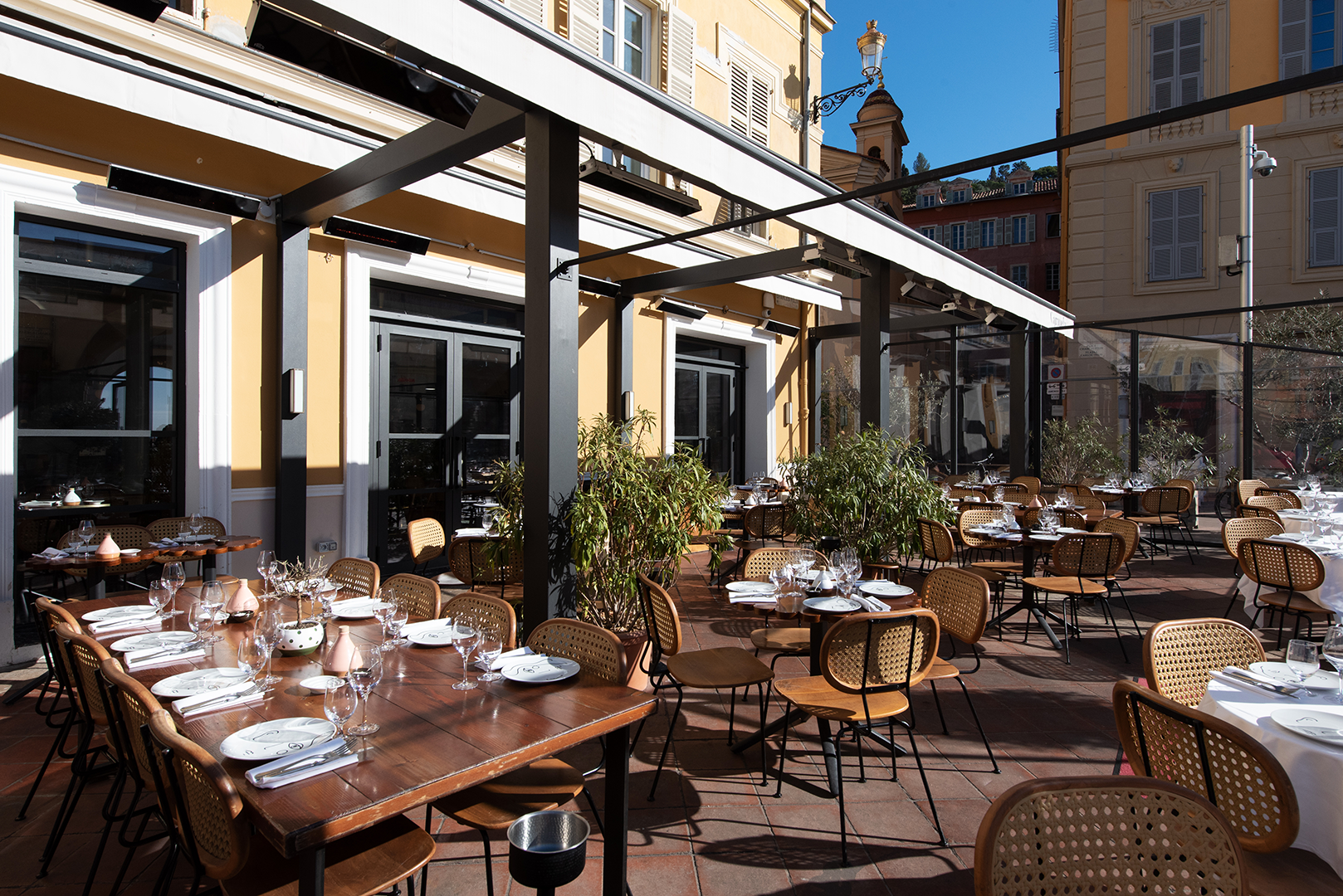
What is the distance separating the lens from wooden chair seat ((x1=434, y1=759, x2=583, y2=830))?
6.73 ft

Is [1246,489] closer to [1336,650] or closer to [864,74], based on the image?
[1336,650]

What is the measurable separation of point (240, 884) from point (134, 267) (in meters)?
4.89

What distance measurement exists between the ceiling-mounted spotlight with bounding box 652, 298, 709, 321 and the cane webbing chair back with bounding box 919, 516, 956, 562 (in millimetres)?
4346

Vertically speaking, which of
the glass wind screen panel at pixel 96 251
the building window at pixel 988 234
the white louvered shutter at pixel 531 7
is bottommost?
the glass wind screen panel at pixel 96 251

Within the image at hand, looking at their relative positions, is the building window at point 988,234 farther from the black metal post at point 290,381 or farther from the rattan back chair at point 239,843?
the rattan back chair at point 239,843

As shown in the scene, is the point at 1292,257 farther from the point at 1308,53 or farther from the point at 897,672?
the point at 897,672

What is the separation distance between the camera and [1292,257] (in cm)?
1298

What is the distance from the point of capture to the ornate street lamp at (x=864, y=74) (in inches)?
449

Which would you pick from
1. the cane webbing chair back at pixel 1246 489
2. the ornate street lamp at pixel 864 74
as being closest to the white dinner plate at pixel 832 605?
the cane webbing chair back at pixel 1246 489

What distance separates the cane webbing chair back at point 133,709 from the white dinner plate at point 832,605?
89.6 inches

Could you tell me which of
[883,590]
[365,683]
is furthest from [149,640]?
[883,590]

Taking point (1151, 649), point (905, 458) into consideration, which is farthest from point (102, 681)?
point (905, 458)

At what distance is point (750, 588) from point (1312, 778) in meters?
2.02

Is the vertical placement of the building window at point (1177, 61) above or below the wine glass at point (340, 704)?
above
